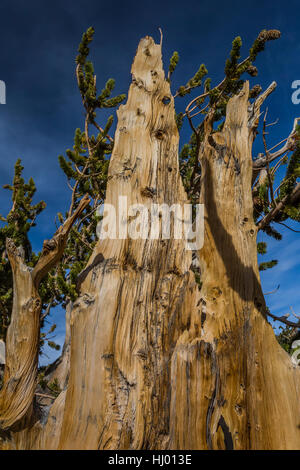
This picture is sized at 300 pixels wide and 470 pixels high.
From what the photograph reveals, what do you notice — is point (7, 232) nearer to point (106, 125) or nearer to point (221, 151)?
point (106, 125)

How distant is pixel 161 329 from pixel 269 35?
3.53 meters

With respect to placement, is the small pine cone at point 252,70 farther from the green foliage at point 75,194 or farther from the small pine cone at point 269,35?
the green foliage at point 75,194

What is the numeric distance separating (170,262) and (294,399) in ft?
4.08

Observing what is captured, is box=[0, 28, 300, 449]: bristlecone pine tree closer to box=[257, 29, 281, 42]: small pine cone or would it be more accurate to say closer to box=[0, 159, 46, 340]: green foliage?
box=[257, 29, 281, 42]: small pine cone

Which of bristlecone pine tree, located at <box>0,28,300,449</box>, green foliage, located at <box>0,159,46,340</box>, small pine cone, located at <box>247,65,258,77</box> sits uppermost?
small pine cone, located at <box>247,65,258,77</box>

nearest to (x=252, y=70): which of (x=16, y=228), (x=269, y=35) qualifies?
(x=269, y=35)

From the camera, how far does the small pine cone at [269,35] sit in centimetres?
340

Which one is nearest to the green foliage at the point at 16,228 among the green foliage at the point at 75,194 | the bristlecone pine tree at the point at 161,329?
the green foliage at the point at 75,194

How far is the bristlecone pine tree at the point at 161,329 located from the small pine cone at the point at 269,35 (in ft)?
3.41

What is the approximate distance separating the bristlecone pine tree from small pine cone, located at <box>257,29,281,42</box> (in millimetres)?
1038

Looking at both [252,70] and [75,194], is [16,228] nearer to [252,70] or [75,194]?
[75,194]

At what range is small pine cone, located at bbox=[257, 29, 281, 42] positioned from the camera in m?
3.40

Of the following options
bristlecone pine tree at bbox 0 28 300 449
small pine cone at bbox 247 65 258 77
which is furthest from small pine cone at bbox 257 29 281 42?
bristlecone pine tree at bbox 0 28 300 449

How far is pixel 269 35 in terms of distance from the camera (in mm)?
3471
